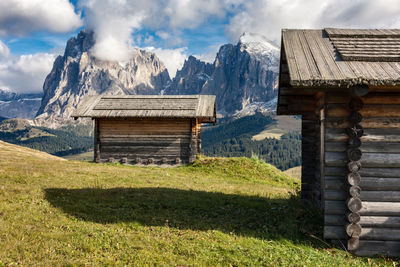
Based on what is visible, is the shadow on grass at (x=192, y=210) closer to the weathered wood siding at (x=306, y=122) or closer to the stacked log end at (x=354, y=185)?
the weathered wood siding at (x=306, y=122)

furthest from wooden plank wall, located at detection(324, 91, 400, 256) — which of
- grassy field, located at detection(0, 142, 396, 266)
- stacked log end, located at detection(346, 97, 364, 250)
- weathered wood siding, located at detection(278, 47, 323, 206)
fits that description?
weathered wood siding, located at detection(278, 47, 323, 206)

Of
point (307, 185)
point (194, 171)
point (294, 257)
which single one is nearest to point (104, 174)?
point (194, 171)

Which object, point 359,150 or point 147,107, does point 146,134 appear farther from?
point 359,150

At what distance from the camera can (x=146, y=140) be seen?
23.4 meters

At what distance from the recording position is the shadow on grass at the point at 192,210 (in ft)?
25.2

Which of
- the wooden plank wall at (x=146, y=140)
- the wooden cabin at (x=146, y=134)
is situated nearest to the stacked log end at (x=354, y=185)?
the wooden cabin at (x=146, y=134)

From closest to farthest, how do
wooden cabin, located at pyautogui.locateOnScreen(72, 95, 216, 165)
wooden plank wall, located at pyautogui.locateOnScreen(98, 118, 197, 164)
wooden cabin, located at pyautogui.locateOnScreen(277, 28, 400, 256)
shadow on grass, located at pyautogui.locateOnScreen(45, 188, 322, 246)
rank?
wooden cabin, located at pyautogui.locateOnScreen(277, 28, 400, 256) < shadow on grass, located at pyautogui.locateOnScreen(45, 188, 322, 246) < wooden cabin, located at pyautogui.locateOnScreen(72, 95, 216, 165) < wooden plank wall, located at pyautogui.locateOnScreen(98, 118, 197, 164)

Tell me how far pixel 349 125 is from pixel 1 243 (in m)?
8.22

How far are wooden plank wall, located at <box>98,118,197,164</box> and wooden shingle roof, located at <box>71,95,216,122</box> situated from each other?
2.61 ft

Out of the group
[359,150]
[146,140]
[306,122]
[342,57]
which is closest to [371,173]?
[359,150]

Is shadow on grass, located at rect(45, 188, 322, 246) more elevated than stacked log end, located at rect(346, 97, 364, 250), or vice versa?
stacked log end, located at rect(346, 97, 364, 250)

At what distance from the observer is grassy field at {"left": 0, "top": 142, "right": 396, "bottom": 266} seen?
568 cm

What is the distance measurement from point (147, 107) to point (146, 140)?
2829 mm

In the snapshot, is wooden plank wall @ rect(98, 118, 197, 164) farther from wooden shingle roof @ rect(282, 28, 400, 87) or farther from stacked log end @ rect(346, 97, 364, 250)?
stacked log end @ rect(346, 97, 364, 250)
